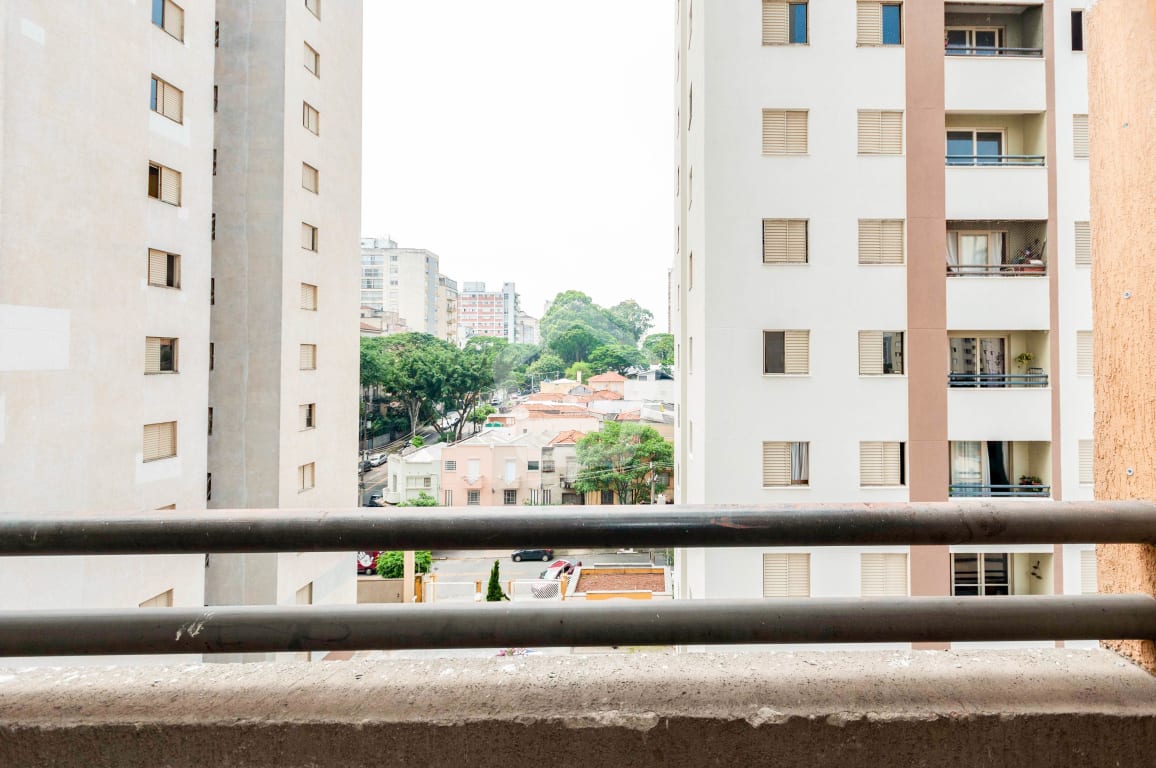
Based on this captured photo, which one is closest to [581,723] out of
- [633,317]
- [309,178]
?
[309,178]

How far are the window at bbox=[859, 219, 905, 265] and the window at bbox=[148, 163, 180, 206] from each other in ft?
16.2

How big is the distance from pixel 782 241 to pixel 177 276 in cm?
446

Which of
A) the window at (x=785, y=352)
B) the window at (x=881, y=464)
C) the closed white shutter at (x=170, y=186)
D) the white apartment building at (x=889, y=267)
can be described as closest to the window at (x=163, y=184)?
the closed white shutter at (x=170, y=186)

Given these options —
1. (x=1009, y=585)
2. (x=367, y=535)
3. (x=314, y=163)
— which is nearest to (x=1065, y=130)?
(x=1009, y=585)

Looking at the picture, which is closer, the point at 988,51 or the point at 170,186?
the point at 988,51

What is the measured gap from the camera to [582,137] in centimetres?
Answer: 815

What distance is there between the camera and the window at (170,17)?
4.13 m

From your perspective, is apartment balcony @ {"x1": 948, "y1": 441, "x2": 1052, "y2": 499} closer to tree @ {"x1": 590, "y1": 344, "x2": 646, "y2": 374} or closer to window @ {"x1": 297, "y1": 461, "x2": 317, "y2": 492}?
tree @ {"x1": 590, "y1": 344, "x2": 646, "y2": 374}

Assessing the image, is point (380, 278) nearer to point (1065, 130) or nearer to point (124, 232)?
point (124, 232)

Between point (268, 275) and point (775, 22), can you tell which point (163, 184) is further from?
point (775, 22)

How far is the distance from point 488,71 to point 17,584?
261 inches

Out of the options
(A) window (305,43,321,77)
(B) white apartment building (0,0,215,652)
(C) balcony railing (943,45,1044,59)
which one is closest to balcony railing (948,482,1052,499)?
(C) balcony railing (943,45,1044,59)

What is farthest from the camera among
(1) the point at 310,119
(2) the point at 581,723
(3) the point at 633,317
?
(3) the point at 633,317

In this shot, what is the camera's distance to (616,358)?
6.78 metres
